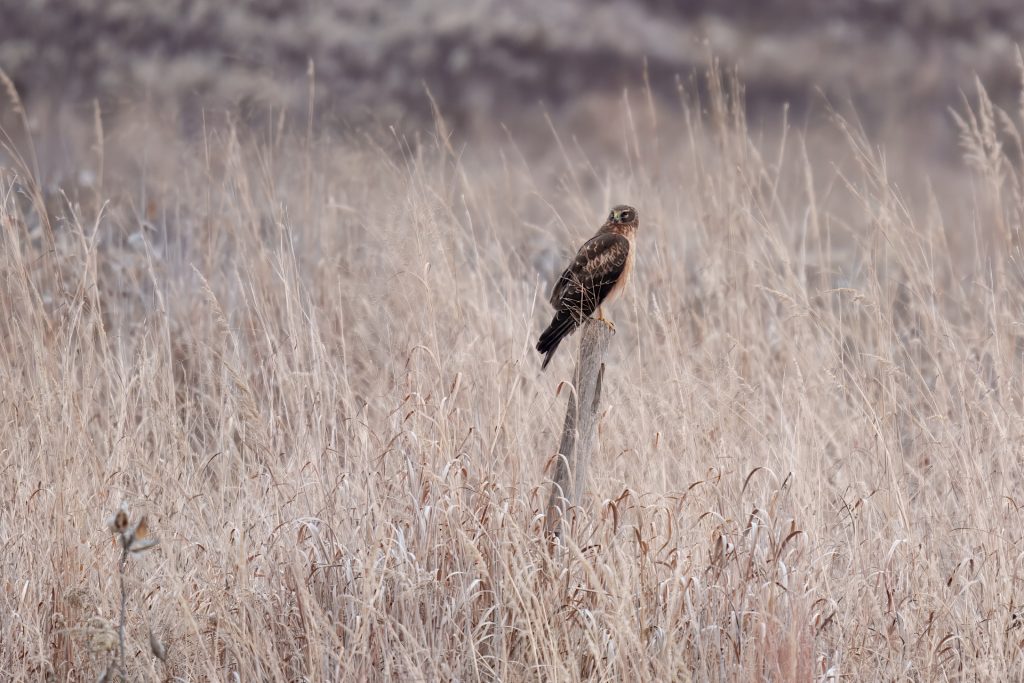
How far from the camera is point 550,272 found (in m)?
6.21

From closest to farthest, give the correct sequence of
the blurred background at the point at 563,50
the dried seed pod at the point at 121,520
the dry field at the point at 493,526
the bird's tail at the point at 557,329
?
the dried seed pod at the point at 121,520 < the dry field at the point at 493,526 < the bird's tail at the point at 557,329 < the blurred background at the point at 563,50

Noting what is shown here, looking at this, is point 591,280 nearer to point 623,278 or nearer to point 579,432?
point 623,278

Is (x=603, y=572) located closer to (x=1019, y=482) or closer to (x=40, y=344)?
(x=1019, y=482)

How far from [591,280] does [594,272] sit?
0.04 m

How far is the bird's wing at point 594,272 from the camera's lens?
3.40 metres

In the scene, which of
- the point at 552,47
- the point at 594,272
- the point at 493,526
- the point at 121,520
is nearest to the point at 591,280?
the point at 594,272

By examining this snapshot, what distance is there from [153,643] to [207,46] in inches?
532

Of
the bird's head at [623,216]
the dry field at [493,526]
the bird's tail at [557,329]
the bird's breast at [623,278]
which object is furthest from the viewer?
the bird's head at [623,216]

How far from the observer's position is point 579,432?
2754mm

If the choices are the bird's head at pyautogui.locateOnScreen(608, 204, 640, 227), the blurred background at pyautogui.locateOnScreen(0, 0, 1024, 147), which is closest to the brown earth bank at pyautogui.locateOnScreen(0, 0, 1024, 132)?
the blurred background at pyautogui.locateOnScreen(0, 0, 1024, 147)

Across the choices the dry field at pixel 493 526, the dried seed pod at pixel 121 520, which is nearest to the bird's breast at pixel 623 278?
the dry field at pixel 493 526

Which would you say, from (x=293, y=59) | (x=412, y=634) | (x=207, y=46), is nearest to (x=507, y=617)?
(x=412, y=634)

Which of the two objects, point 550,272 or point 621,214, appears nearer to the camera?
point 621,214

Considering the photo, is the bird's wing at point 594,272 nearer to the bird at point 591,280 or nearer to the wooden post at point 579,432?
the bird at point 591,280
